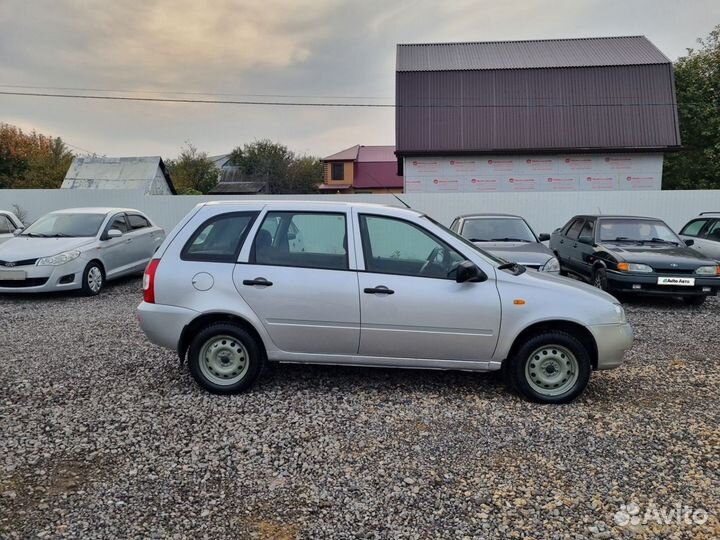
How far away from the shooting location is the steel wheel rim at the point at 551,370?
411 cm

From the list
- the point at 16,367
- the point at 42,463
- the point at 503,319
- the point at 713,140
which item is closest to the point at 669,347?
the point at 503,319

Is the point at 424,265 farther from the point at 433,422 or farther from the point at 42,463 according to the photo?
the point at 42,463

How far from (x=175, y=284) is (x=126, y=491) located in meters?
1.79

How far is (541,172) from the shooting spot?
2031 cm

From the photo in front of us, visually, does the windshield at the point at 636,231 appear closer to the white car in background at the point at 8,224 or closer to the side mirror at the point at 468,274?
the side mirror at the point at 468,274

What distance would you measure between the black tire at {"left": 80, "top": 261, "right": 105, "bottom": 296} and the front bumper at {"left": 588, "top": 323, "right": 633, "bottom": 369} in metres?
8.32

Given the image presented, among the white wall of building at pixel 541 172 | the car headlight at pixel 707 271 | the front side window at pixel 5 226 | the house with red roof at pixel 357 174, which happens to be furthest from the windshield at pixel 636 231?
the house with red roof at pixel 357 174

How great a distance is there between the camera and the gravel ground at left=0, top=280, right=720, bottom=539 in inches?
104

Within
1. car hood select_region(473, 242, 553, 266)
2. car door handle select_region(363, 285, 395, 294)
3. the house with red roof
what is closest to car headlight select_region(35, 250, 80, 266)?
car door handle select_region(363, 285, 395, 294)

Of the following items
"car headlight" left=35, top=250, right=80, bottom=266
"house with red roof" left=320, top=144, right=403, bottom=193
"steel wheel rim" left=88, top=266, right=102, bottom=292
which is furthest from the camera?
"house with red roof" left=320, top=144, right=403, bottom=193

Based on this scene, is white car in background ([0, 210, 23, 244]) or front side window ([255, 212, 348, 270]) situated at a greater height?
white car in background ([0, 210, 23, 244])

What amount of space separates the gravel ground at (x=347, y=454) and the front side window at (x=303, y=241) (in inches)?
45.9

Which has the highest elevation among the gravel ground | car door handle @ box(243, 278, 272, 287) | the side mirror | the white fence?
the white fence

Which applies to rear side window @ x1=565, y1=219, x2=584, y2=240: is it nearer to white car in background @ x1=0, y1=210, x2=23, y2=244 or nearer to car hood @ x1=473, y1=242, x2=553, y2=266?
car hood @ x1=473, y1=242, x2=553, y2=266
